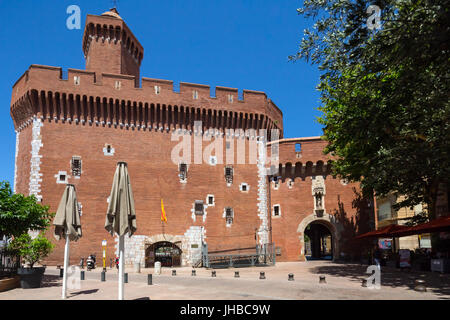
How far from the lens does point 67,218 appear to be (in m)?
13.3

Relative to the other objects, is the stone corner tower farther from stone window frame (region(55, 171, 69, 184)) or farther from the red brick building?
stone window frame (region(55, 171, 69, 184))

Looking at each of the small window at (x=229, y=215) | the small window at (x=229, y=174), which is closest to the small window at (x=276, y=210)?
the small window at (x=229, y=215)

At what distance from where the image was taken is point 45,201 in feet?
93.2

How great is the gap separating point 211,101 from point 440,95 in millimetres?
22529

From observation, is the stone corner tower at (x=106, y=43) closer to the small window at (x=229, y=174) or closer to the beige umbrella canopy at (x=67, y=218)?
the small window at (x=229, y=174)

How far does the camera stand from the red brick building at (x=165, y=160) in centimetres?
2955

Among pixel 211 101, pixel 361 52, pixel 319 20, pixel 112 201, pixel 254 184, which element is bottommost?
pixel 112 201

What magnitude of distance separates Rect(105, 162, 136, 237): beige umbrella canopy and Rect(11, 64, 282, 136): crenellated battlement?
2162 cm

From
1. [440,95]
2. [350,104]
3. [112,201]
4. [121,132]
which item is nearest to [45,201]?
[121,132]

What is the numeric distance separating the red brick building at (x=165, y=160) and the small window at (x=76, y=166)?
7cm

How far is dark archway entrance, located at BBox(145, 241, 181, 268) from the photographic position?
3066 centimetres

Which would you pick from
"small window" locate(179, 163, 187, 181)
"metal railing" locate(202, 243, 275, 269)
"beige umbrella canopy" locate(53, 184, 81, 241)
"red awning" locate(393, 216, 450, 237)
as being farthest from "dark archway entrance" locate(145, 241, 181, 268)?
→ "red awning" locate(393, 216, 450, 237)

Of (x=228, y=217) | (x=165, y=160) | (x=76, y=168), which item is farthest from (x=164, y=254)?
(x=76, y=168)
